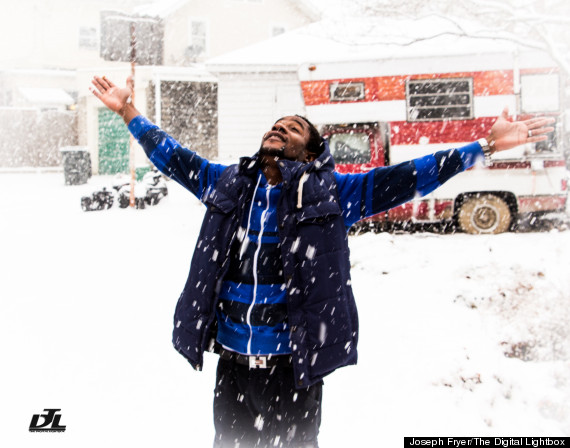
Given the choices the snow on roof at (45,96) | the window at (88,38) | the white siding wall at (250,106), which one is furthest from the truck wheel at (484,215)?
the window at (88,38)

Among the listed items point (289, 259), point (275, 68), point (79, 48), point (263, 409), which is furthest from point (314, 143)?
point (79, 48)

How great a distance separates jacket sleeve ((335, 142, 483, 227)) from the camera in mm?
2254

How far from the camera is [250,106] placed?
16016 mm

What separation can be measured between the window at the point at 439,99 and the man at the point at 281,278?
26.3 feet

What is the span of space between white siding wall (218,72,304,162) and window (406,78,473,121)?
583 cm

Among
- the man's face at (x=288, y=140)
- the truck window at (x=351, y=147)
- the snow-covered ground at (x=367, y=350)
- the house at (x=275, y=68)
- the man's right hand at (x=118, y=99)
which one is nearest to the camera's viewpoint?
the man's face at (x=288, y=140)

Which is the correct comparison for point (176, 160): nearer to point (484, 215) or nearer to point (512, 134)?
point (512, 134)

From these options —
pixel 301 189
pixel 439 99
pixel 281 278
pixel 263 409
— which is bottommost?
pixel 263 409

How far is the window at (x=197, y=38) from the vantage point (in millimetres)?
23844

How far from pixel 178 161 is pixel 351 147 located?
8.04m

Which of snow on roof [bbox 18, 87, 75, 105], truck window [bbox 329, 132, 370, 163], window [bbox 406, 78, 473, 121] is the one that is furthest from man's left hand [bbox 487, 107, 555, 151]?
snow on roof [bbox 18, 87, 75, 105]

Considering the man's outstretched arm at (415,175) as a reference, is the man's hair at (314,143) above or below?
above

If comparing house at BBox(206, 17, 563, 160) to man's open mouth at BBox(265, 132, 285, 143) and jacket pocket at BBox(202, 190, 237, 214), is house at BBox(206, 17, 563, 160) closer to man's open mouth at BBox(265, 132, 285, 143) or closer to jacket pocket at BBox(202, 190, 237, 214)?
man's open mouth at BBox(265, 132, 285, 143)

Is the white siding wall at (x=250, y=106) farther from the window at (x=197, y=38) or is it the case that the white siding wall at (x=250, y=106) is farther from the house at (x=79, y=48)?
the window at (x=197, y=38)
